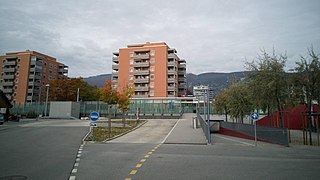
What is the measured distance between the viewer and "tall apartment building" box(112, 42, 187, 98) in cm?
7562

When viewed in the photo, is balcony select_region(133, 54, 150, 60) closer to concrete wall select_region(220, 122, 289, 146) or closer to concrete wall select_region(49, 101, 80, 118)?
concrete wall select_region(49, 101, 80, 118)

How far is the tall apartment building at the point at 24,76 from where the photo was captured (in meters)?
86.2

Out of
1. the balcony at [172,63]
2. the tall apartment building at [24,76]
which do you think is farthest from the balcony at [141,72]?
the tall apartment building at [24,76]

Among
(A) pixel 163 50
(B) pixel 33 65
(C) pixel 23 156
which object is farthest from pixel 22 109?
(C) pixel 23 156

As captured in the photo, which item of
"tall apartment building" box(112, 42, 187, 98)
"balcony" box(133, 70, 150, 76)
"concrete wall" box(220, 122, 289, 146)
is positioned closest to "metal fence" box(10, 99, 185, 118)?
"concrete wall" box(220, 122, 289, 146)

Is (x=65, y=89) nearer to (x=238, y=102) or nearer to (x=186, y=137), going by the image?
(x=238, y=102)

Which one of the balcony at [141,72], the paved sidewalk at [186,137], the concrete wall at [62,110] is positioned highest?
the balcony at [141,72]

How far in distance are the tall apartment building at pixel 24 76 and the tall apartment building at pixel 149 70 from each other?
3145 centimetres

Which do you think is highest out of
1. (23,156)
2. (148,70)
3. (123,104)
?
(148,70)

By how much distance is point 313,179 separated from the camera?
21.5 ft

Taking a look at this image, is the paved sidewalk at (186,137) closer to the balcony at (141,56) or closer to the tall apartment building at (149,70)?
the tall apartment building at (149,70)

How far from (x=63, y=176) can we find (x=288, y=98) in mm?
18561

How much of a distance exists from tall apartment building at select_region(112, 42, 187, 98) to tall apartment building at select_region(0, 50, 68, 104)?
31.4 metres

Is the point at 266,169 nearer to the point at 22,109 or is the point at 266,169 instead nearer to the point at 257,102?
the point at 257,102
